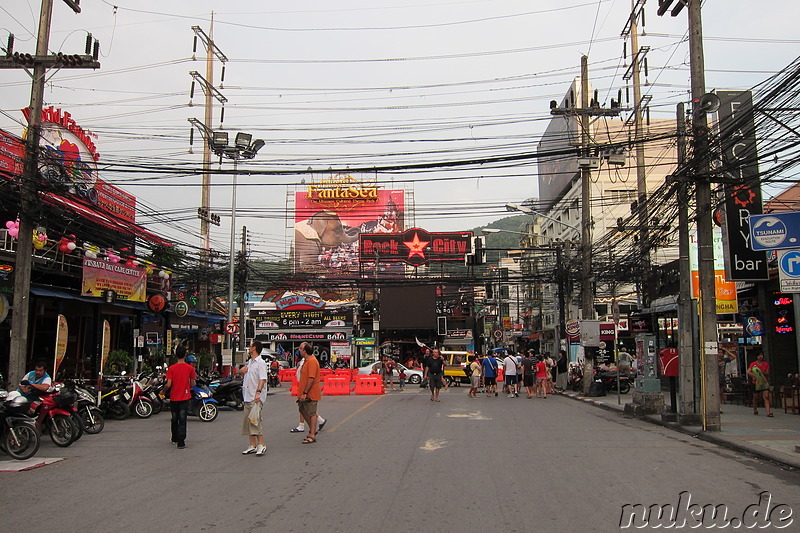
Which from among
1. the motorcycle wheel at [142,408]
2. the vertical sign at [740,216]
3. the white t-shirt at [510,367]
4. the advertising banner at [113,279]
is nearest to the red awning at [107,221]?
the advertising banner at [113,279]

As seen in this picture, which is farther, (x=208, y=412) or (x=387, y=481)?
(x=208, y=412)

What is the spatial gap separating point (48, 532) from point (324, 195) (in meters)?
70.9

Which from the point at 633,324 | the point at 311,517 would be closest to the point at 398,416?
the point at 311,517

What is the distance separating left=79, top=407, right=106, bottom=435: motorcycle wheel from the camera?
13.4 m

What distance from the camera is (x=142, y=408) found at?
16750 mm

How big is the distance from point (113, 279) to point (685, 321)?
18299mm

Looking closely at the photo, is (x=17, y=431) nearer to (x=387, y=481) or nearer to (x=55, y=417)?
(x=55, y=417)

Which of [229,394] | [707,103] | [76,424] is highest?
[707,103]

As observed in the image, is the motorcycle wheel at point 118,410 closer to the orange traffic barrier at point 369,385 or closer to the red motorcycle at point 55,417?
the red motorcycle at point 55,417

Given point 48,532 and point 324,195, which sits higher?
point 324,195

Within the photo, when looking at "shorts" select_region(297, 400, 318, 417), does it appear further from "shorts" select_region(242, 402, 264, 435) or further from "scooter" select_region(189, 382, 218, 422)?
"scooter" select_region(189, 382, 218, 422)

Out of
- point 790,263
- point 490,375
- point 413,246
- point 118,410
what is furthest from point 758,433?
point 413,246

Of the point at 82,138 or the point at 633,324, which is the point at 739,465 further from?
the point at 82,138

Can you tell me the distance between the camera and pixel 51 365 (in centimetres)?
2312
